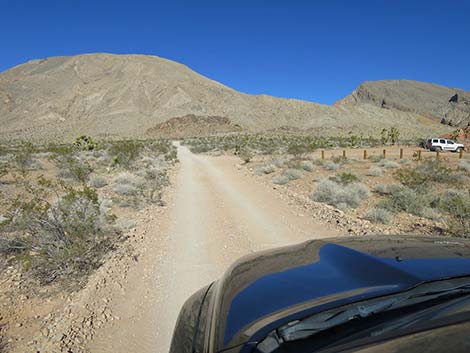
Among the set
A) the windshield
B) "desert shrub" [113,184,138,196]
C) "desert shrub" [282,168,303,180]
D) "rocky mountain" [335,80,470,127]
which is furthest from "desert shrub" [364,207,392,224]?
"rocky mountain" [335,80,470,127]

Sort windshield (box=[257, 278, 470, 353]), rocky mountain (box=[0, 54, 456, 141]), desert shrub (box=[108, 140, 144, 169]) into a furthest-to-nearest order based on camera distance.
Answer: rocky mountain (box=[0, 54, 456, 141])
desert shrub (box=[108, 140, 144, 169])
windshield (box=[257, 278, 470, 353])

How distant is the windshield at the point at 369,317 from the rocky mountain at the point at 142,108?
92158 millimetres

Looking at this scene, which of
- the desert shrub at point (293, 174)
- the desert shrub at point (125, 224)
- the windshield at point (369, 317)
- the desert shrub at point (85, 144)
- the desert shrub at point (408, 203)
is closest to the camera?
the windshield at point (369, 317)

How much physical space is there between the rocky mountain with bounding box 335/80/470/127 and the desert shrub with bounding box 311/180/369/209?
14101 centimetres

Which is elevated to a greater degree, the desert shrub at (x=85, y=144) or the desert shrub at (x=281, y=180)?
the desert shrub at (x=85, y=144)

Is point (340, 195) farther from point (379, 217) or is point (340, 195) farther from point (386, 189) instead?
point (386, 189)

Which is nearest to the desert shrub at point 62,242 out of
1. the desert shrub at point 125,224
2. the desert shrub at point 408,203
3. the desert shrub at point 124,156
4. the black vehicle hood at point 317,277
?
the desert shrub at point 125,224

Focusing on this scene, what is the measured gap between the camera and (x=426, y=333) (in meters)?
1.33

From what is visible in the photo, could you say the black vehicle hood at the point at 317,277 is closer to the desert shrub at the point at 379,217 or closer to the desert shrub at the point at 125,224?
the desert shrub at the point at 125,224

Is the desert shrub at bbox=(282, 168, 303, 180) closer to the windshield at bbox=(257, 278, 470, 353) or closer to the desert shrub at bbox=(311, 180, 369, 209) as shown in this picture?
the desert shrub at bbox=(311, 180, 369, 209)

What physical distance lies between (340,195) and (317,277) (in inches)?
342

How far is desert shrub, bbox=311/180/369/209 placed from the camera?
10016mm

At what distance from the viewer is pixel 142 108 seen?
357 ft

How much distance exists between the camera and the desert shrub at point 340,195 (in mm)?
10016
